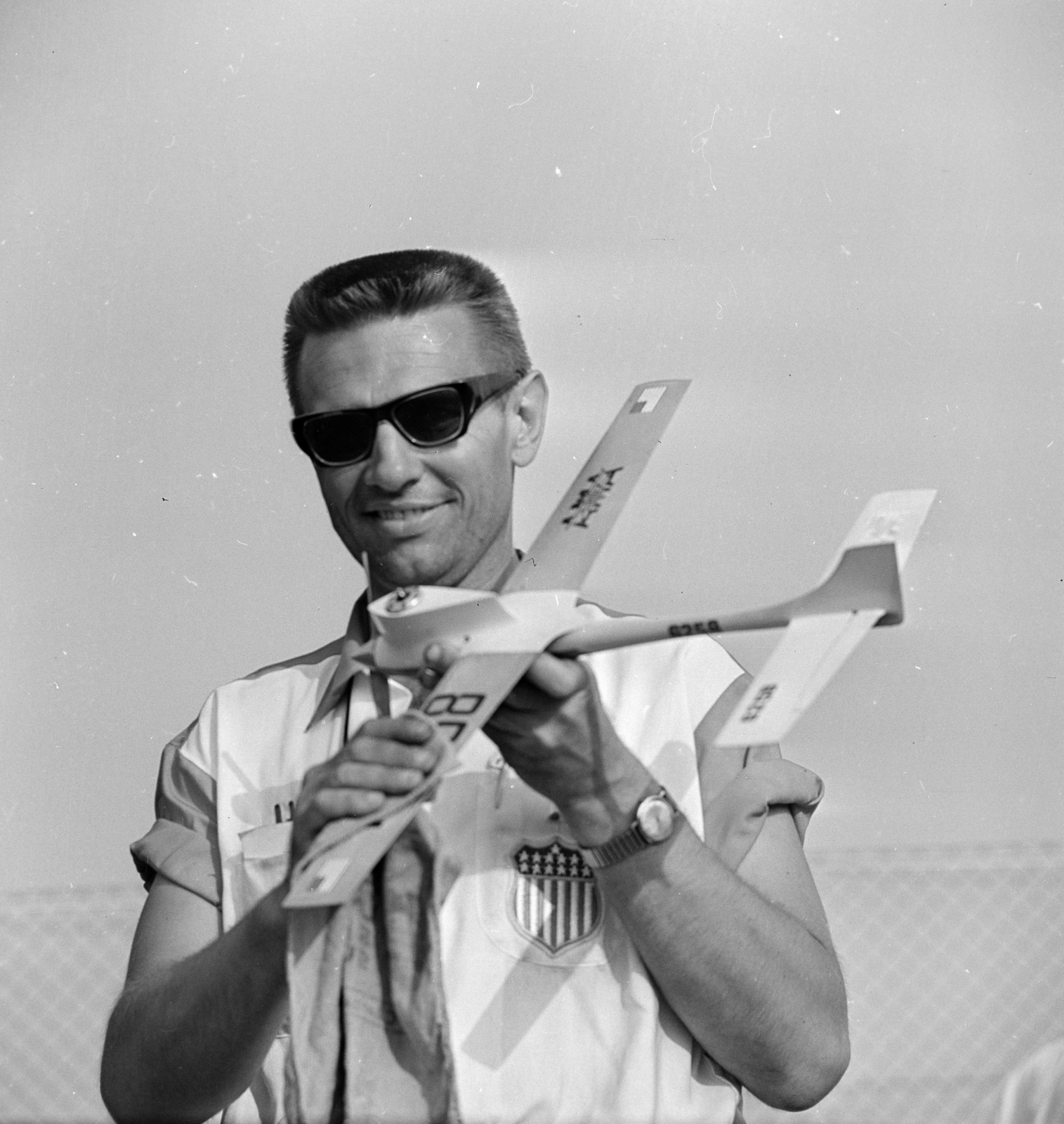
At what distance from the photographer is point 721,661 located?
Answer: 7.46 ft

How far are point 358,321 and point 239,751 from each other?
69cm

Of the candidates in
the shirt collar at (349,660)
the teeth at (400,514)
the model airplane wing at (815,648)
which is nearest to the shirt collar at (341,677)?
the shirt collar at (349,660)

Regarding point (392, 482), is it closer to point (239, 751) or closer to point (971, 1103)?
point (239, 751)

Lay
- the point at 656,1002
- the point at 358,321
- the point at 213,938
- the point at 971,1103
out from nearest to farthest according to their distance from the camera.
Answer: the point at 656,1002 < the point at 213,938 < the point at 358,321 < the point at 971,1103

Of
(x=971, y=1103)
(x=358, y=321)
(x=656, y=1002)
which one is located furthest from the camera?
(x=971, y=1103)

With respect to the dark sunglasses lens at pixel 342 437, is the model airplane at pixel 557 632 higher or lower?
lower

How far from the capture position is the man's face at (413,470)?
2238 mm

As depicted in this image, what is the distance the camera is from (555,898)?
6.84 feet

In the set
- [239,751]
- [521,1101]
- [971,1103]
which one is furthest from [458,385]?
[971,1103]

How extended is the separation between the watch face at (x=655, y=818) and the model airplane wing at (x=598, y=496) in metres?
0.37

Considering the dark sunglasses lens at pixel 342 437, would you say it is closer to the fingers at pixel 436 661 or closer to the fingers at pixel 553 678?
the fingers at pixel 436 661

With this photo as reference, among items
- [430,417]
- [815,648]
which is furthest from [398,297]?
[815,648]

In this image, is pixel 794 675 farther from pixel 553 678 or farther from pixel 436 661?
pixel 436 661

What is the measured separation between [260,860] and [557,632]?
0.63m
